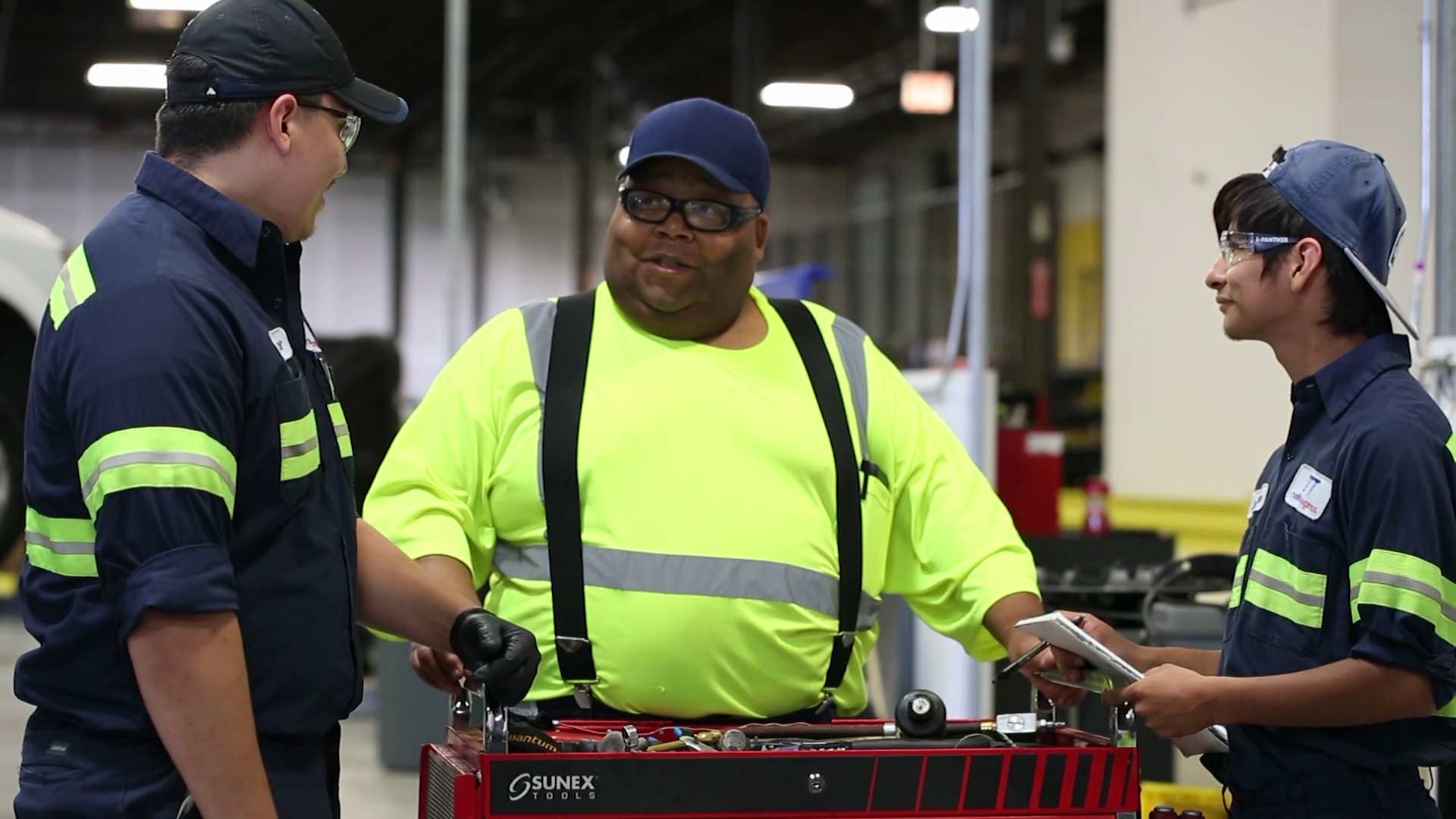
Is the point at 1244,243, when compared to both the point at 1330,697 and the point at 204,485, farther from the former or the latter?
the point at 204,485

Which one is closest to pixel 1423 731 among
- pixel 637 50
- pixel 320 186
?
pixel 320 186

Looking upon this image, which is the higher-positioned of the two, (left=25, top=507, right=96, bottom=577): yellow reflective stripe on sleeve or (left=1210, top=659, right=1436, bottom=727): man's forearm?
(left=25, top=507, right=96, bottom=577): yellow reflective stripe on sleeve

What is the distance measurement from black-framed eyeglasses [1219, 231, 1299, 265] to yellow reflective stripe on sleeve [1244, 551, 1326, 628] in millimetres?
333

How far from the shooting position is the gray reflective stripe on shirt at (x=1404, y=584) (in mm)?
1712

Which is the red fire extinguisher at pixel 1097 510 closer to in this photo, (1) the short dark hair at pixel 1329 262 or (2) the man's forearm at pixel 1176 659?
(2) the man's forearm at pixel 1176 659

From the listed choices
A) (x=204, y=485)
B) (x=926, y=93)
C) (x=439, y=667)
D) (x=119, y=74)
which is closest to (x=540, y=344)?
(x=439, y=667)

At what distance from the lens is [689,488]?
7.05 ft

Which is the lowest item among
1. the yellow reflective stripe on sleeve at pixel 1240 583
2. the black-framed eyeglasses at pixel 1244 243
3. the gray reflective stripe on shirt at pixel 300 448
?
the yellow reflective stripe on sleeve at pixel 1240 583

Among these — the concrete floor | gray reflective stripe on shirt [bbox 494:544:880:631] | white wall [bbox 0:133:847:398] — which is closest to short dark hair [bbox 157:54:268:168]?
gray reflective stripe on shirt [bbox 494:544:880:631]

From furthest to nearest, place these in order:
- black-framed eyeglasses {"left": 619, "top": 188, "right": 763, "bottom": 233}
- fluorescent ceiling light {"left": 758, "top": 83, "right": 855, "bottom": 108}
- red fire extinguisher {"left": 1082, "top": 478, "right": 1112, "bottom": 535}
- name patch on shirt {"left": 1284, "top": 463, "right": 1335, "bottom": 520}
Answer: fluorescent ceiling light {"left": 758, "top": 83, "right": 855, "bottom": 108}
red fire extinguisher {"left": 1082, "top": 478, "right": 1112, "bottom": 535}
black-framed eyeglasses {"left": 619, "top": 188, "right": 763, "bottom": 233}
name patch on shirt {"left": 1284, "top": 463, "right": 1335, "bottom": 520}

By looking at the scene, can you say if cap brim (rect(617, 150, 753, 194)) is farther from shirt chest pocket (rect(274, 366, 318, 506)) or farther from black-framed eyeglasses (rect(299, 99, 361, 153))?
shirt chest pocket (rect(274, 366, 318, 506))

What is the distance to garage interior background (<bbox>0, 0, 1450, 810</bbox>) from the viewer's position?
677 cm

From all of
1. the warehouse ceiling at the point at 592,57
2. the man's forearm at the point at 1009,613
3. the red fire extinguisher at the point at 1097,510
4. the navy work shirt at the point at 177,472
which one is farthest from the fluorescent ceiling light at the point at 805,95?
the navy work shirt at the point at 177,472

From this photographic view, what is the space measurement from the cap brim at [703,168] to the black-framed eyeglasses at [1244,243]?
616 millimetres
